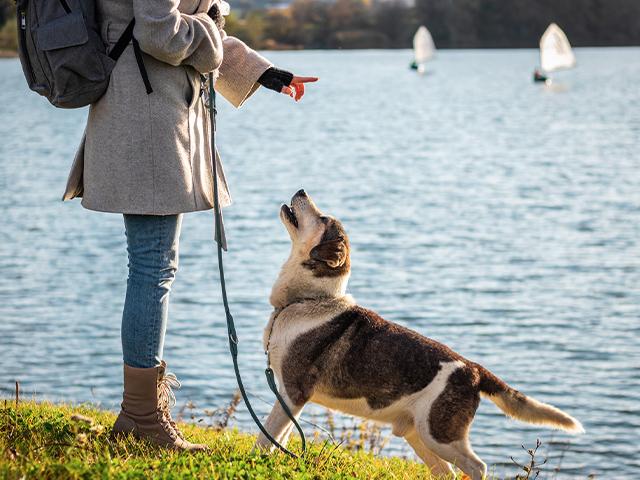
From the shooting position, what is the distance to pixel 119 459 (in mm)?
3920

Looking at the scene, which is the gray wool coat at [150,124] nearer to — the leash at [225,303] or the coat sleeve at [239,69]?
the leash at [225,303]

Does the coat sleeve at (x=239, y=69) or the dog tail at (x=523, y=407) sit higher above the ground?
the coat sleeve at (x=239, y=69)

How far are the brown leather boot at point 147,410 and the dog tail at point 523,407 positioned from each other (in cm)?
137

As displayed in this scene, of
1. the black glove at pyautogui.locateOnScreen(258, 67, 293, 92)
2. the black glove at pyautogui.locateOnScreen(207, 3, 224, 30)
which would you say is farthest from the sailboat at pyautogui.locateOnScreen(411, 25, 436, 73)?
the black glove at pyautogui.locateOnScreen(207, 3, 224, 30)

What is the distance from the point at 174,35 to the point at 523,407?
7.62 feet

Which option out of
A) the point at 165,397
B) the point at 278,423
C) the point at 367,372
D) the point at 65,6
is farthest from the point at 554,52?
the point at 65,6

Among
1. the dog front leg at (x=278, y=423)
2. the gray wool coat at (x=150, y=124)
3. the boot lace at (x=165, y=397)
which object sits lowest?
the dog front leg at (x=278, y=423)

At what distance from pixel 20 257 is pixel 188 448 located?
44.3 ft

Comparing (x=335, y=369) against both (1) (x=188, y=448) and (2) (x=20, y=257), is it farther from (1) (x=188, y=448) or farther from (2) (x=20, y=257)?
(2) (x=20, y=257)

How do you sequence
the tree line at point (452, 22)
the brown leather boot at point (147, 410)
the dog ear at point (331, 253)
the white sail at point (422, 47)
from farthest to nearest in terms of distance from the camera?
the tree line at point (452, 22)
the white sail at point (422, 47)
the dog ear at point (331, 253)
the brown leather boot at point (147, 410)

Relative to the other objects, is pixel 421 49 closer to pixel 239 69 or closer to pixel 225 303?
pixel 239 69

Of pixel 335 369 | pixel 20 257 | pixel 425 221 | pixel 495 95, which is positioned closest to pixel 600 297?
pixel 425 221

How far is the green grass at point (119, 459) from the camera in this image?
369 centimetres

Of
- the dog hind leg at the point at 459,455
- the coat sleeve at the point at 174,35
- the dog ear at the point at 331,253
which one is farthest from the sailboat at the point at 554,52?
the coat sleeve at the point at 174,35
